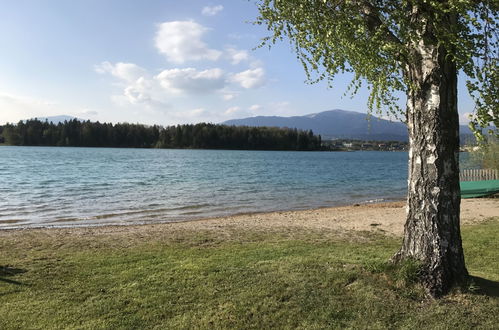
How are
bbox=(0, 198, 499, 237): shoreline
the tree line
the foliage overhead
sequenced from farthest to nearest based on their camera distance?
the tree line
bbox=(0, 198, 499, 237): shoreline
the foliage overhead

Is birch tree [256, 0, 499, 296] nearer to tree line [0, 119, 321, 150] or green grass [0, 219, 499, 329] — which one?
green grass [0, 219, 499, 329]

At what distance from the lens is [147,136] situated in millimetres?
193125

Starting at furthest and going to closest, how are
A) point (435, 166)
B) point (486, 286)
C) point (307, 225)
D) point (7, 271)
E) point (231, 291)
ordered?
1. point (307, 225)
2. point (7, 271)
3. point (231, 291)
4. point (486, 286)
5. point (435, 166)

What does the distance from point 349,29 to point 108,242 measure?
355 inches

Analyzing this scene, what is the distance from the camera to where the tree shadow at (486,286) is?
6187 mm

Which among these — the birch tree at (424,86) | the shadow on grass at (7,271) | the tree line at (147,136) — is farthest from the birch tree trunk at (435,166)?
the tree line at (147,136)

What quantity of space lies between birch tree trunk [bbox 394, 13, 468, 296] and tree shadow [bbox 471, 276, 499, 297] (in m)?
0.36

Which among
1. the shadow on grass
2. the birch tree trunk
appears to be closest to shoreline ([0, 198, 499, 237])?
the shadow on grass

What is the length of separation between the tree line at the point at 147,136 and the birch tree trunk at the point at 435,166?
178343mm

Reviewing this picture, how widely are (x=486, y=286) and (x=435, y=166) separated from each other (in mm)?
2271

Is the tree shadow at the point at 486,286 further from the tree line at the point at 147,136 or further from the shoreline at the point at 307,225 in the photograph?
the tree line at the point at 147,136

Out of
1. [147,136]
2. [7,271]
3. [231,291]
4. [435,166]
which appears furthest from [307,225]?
[147,136]

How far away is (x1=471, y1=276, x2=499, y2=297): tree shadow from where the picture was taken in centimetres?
619

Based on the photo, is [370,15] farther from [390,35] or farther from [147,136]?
[147,136]
